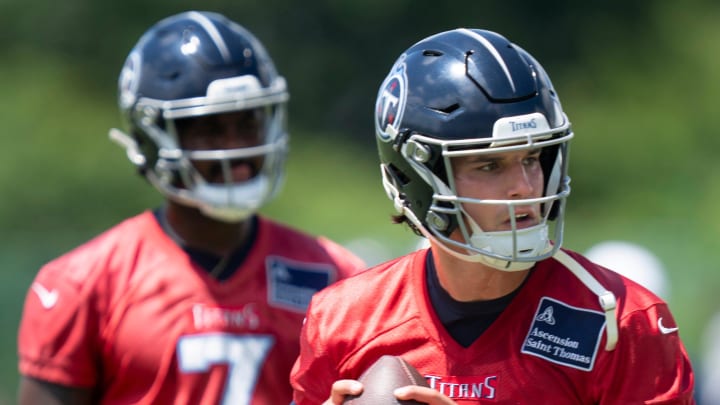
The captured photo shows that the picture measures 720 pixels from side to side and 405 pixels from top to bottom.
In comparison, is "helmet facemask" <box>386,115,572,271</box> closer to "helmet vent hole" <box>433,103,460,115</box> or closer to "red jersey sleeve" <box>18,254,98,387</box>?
"helmet vent hole" <box>433,103,460,115</box>

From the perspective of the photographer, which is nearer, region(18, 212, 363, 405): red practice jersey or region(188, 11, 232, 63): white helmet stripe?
region(18, 212, 363, 405): red practice jersey

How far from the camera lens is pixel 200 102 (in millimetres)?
4480

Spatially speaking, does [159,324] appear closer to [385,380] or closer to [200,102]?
[200,102]

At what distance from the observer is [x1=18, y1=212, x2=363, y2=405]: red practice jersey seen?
13.9 feet

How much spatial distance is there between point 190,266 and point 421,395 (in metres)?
1.68

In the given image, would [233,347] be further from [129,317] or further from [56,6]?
[56,6]

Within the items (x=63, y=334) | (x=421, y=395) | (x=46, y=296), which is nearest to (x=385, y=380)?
(x=421, y=395)

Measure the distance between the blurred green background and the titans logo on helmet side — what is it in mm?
7790

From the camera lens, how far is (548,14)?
50.8 ft

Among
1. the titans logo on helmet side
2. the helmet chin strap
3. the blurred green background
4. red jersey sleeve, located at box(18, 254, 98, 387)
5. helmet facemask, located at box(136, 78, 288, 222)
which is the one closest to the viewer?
the helmet chin strap

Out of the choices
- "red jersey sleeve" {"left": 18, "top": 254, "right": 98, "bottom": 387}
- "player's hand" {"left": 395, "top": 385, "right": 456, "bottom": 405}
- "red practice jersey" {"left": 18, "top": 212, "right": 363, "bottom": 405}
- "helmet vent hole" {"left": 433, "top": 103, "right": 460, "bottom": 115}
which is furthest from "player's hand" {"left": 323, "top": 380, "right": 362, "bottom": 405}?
"red jersey sleeve" {"left": 18, "top": 254, "right": 98, "bottom": 387}

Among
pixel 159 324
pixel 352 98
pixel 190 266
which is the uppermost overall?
pixel 190 266

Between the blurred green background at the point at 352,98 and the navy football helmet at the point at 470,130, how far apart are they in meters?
7.90

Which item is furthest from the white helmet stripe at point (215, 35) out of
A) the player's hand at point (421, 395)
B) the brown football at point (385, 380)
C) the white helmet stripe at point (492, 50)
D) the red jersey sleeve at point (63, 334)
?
the player's hand at point (421, 395)
